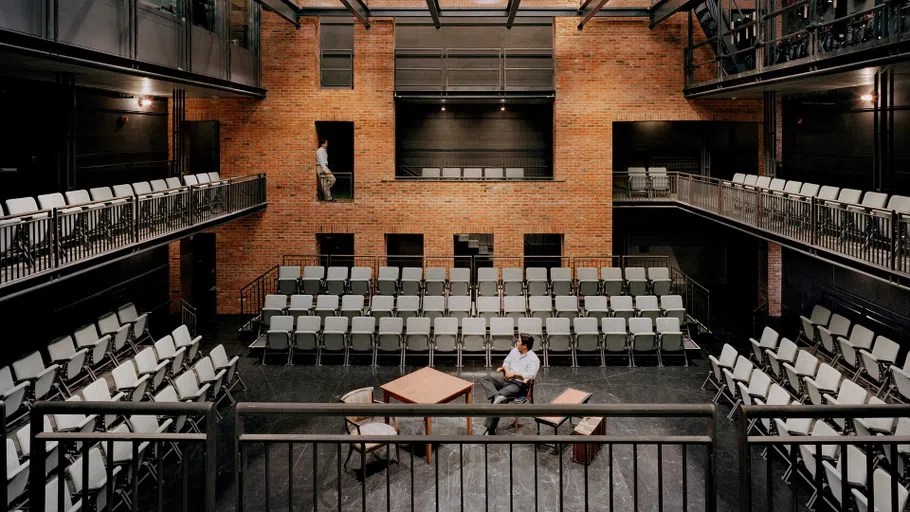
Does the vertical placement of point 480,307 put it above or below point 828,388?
above

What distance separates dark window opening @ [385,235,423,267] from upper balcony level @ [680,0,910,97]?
29.1 ft

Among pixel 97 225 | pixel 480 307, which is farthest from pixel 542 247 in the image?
pixel 97 225

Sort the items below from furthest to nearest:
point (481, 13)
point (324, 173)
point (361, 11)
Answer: point (324, 173) → point (481, 13) → point (361, 11)

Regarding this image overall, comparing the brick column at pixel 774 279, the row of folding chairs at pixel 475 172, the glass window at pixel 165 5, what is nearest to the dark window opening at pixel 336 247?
the row of folding chairs at pixel 475 172

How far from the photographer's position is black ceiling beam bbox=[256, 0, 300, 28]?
631 inches

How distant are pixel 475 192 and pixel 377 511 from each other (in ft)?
38.9

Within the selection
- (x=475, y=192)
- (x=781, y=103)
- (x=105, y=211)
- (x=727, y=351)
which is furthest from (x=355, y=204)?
(x=781, y=103)

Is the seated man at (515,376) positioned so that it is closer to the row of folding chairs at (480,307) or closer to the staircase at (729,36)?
the row of folding chairs at (480,307)

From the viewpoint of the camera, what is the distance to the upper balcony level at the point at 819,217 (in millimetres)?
9594

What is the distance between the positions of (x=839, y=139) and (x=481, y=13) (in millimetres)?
9686

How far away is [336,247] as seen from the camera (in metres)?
19.8

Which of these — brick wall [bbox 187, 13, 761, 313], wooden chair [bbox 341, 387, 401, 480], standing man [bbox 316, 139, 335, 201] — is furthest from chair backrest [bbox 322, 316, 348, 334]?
standing man [bbox 316, 139, 335, 201]

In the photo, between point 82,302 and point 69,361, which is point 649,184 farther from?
point 69,361

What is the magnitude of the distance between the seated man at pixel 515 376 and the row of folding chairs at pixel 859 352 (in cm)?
528
